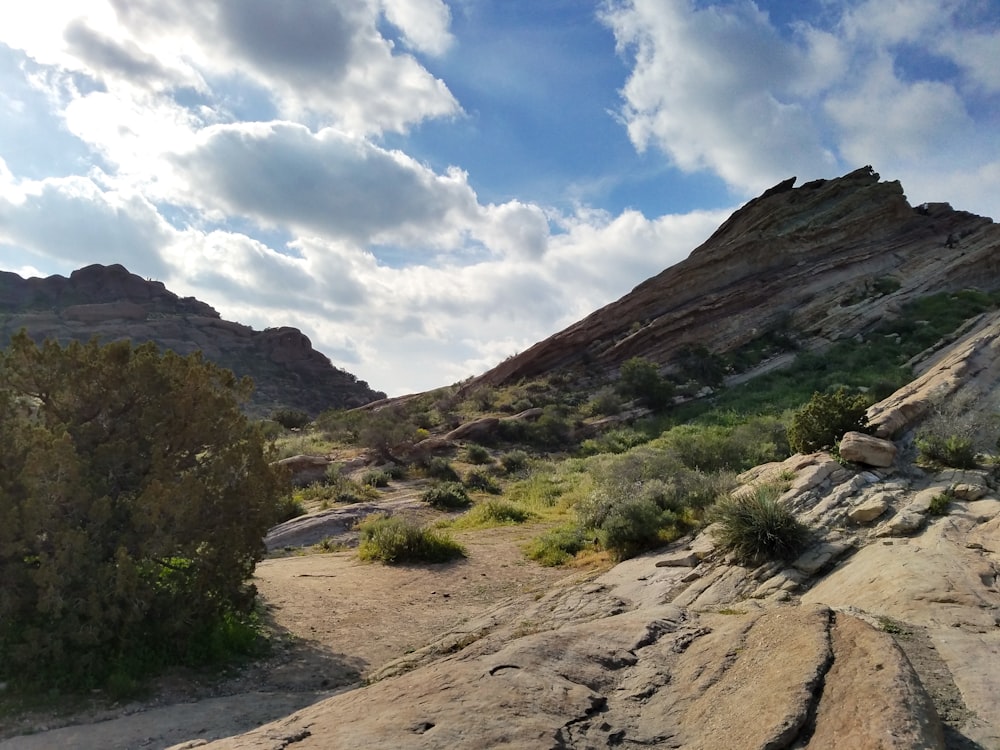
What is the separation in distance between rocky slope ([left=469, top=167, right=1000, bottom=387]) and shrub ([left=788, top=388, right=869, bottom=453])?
2353cm

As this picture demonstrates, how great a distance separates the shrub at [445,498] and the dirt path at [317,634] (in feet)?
10.8

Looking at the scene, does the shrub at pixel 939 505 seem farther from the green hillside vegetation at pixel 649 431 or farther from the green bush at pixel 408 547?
the green bush at pixel 408 547

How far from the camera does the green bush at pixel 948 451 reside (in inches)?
391

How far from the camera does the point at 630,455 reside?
65.6ft

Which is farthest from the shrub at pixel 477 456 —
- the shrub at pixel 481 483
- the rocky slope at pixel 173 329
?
the rocky slope at pixel 173 329

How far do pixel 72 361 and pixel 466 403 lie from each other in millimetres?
28153

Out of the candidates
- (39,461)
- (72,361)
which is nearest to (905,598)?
(39,461)

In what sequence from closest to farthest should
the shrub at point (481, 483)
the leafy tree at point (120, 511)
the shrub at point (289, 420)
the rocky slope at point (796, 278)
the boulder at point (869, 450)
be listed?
the leafy tree at point (120, 511) → the boulder at point (869, 450) → the shrub at point (481, 483) → the rocky slope at point (796, 278) → the shrub at point (289, 420)

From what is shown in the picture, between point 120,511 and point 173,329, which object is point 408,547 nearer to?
point 120,511

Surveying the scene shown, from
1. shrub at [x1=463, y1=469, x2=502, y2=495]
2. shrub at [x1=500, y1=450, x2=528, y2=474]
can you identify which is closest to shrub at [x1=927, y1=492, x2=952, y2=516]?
shrub at [x1=463, y1=469, x2=502, y2=495]

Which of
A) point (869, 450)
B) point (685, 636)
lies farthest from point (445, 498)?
point (685, 636)

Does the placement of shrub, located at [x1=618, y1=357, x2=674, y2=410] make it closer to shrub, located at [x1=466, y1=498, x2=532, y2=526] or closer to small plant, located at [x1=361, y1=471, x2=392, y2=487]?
small plant, located at [x1=361, y1=471, x2=392, y2=487]

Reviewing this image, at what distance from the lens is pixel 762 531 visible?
9.02 meters

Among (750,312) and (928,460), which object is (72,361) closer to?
(928,460)
